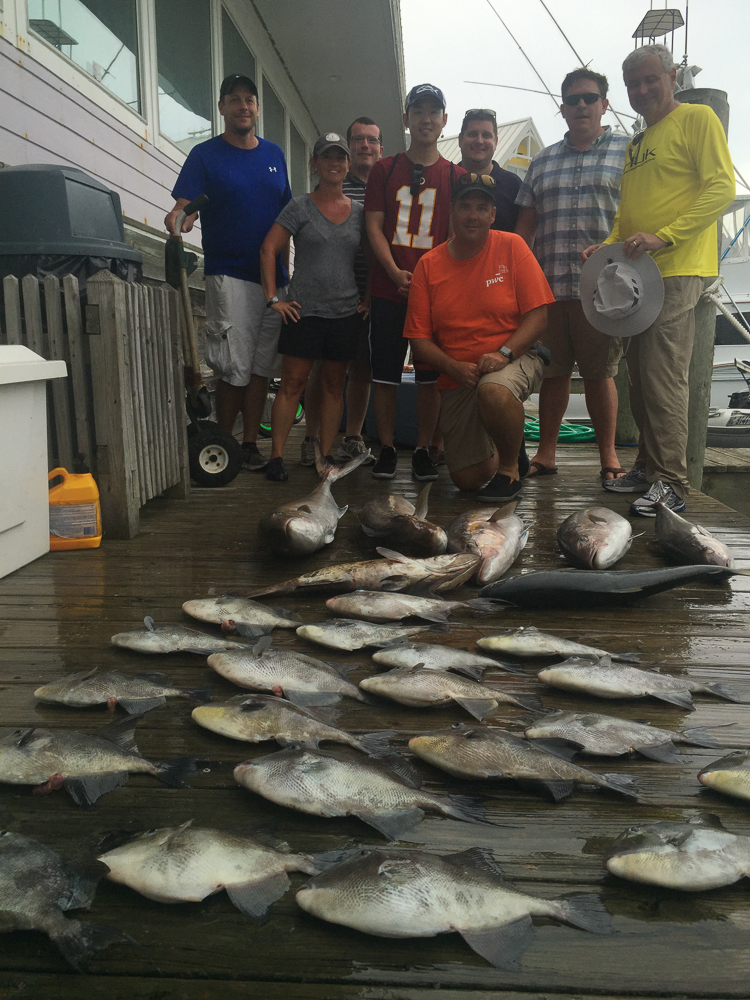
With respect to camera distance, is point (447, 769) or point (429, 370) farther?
point (429, 370)

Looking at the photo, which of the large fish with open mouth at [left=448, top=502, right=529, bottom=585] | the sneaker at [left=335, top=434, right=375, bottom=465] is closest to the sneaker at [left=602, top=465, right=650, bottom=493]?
the large fish with open mouth at [left=448, top=502, right=529, bottom=585]

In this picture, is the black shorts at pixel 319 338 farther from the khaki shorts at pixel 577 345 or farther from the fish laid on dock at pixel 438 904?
the fish laid on dock at pixel 438 904

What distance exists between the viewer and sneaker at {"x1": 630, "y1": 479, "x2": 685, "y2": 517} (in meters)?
4.50

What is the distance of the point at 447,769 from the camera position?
1833 mm

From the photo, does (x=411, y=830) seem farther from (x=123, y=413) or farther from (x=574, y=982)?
(x=123, y=413)

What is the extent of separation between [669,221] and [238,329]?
295 cm

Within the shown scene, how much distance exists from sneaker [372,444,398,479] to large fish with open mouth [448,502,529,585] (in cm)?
182

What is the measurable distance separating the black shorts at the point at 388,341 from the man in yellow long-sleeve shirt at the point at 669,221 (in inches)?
60.5

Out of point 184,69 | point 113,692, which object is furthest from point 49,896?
point 184,69

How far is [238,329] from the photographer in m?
5.54

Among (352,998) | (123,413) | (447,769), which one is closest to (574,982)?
(352,998)

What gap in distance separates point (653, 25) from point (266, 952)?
16.4 meters

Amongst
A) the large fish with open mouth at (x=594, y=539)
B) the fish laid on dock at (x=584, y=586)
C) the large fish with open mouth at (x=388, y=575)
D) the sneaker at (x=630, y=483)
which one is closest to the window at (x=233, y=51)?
the sneaker at (x=630, y=483)

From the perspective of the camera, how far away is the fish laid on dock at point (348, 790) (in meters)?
1.64
